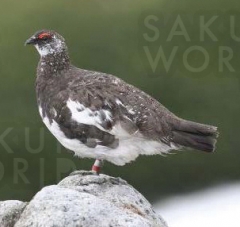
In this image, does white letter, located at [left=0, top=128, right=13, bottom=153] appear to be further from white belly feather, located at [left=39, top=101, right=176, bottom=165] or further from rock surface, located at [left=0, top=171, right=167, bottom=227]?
rock surface, located at [left=0, top=171, right=167, bottom=227]

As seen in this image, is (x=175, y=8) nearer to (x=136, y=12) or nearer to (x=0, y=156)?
(x=136, y=12)

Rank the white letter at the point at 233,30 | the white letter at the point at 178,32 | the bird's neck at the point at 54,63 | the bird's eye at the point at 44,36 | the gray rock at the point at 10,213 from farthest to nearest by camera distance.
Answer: the white letter at the point at 233,30 → the white letter at the point at 178,32 → the bird's neck at the point at 54,63 → the bird's eye at the point at 44,36 → the gray rock at the point at 10,213

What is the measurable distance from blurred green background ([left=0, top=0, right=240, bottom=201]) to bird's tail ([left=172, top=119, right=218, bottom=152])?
25.7 ft

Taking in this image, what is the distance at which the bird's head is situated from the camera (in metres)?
12.2

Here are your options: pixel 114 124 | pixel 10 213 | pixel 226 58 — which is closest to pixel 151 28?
pixel 226 58

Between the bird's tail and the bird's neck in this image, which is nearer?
the bird's tail

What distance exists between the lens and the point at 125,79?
23047 millimetres

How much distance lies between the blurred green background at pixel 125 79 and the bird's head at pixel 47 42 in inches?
280

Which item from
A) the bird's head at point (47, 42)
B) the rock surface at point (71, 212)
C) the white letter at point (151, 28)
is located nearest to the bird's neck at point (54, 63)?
the bird's head at point (47, 42)

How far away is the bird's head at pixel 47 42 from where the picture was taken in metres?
12.2

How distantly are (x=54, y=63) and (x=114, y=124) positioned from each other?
1.24 metres

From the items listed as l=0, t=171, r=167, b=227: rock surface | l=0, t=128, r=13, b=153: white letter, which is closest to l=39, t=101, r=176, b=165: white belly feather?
l=0, t=171, r=167, b=227: rock surface

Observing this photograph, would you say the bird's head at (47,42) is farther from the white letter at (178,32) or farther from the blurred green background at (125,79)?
the white letter at (178,32)

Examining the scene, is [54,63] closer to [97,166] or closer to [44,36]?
[44,36]
